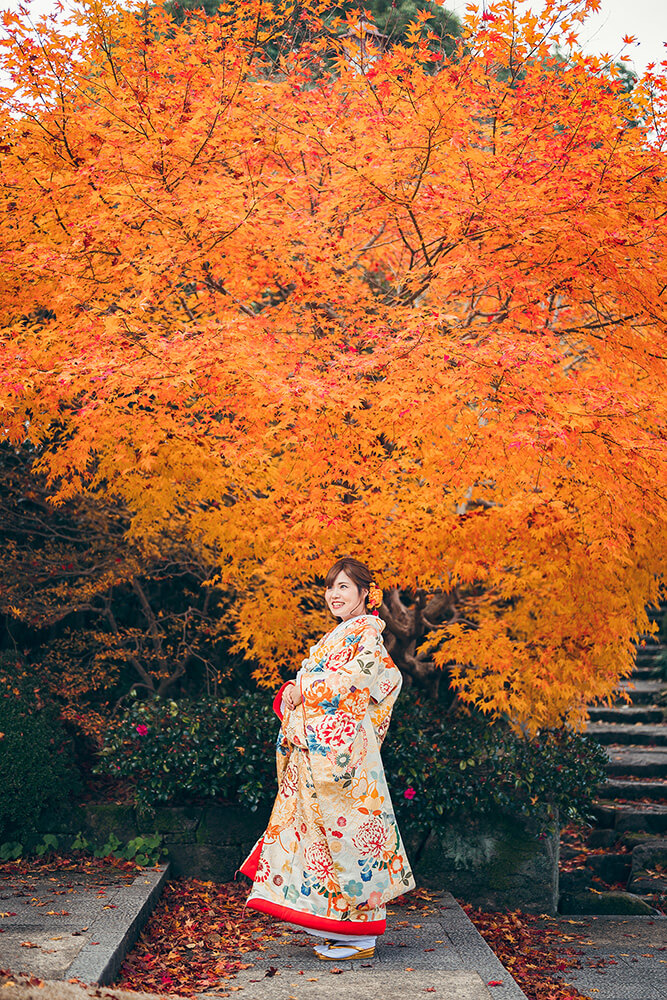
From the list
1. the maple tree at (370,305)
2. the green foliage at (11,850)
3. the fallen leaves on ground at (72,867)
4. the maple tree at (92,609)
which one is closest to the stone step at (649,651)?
the maple tree at (370,305)

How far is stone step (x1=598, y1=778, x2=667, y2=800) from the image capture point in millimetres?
8578

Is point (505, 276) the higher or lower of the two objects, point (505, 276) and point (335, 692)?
the higher

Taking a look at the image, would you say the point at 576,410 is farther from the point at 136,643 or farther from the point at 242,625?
the point at 136,643

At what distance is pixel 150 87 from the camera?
564cm

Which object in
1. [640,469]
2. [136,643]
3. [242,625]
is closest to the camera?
[640,469]

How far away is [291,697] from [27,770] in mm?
2914

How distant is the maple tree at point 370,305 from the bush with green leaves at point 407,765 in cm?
57

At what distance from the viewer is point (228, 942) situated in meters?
5.07

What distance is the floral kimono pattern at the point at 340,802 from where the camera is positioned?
14.9 ft

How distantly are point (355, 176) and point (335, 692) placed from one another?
3050mm

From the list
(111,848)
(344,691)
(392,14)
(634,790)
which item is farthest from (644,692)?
(392,14)

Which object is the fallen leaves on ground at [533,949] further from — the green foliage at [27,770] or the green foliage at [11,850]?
the green foliage at [11,850]

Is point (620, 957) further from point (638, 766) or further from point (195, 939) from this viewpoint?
point (638, 766)

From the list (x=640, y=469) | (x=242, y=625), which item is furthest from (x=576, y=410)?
(x=242, y=625)
